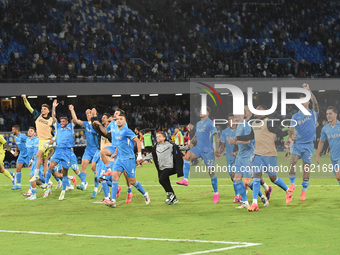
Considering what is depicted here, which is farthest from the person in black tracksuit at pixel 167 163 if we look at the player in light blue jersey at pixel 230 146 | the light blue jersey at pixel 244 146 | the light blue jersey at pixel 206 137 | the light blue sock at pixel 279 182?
the light blue sock at pixel 279 182

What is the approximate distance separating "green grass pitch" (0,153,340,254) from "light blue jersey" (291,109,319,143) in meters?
1.60

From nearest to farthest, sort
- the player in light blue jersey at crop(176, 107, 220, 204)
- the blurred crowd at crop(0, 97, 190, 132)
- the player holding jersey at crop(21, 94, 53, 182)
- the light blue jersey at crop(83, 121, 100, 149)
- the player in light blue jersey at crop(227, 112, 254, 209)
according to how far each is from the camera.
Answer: the player in light blue jersey at crop(227, 112, 254, 209) → the player in light blue jersey at crop(176, 107, 220, 204) → the player holding jersey at crop(21, 94, 53, 182) → the light blue jersey at crop(83, 121, 100, 149) → the blurred crowd at crop(0, 97, 190, 132)

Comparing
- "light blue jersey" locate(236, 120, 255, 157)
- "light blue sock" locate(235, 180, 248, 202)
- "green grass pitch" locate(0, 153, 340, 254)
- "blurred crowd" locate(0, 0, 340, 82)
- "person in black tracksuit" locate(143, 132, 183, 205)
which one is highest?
"blurred crowd" locate(0, 0, 340, 82)

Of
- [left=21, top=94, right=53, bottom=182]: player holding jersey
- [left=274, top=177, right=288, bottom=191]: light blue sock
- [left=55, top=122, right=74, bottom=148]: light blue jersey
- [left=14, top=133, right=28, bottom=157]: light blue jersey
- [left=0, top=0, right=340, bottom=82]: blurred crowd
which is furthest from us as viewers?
[left=0, top=0, right=340, bottom=82]: blurred crowd

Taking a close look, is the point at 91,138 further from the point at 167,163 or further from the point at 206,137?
the point at 206,137

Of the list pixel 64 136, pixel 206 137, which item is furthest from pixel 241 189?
pixel 64 136

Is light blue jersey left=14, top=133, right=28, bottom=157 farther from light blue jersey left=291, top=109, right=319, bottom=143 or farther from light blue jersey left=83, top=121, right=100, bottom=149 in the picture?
light blue jersey left=291, top=109, right=319, bottom=143

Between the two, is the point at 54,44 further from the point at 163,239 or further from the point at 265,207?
the point at 163,239

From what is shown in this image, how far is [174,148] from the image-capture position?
16.7 metres

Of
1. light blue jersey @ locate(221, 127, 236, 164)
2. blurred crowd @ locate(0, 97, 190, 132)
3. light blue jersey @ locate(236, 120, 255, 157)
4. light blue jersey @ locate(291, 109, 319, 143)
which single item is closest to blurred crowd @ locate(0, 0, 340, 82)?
blurred crowd @ locate(0, 97, 190, 132)

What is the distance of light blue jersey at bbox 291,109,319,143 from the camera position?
54.3ft

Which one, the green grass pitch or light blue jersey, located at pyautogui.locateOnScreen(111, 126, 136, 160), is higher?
light blue jersey, located at pyautogui.locateOnScreen(111, 126, 136, 160)

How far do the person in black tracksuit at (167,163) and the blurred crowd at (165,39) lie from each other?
24311mm

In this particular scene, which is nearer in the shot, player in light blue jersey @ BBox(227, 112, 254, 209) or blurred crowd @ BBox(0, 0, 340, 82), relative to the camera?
player in light blue jersey @ BBox(227, 112, 254, 209)
